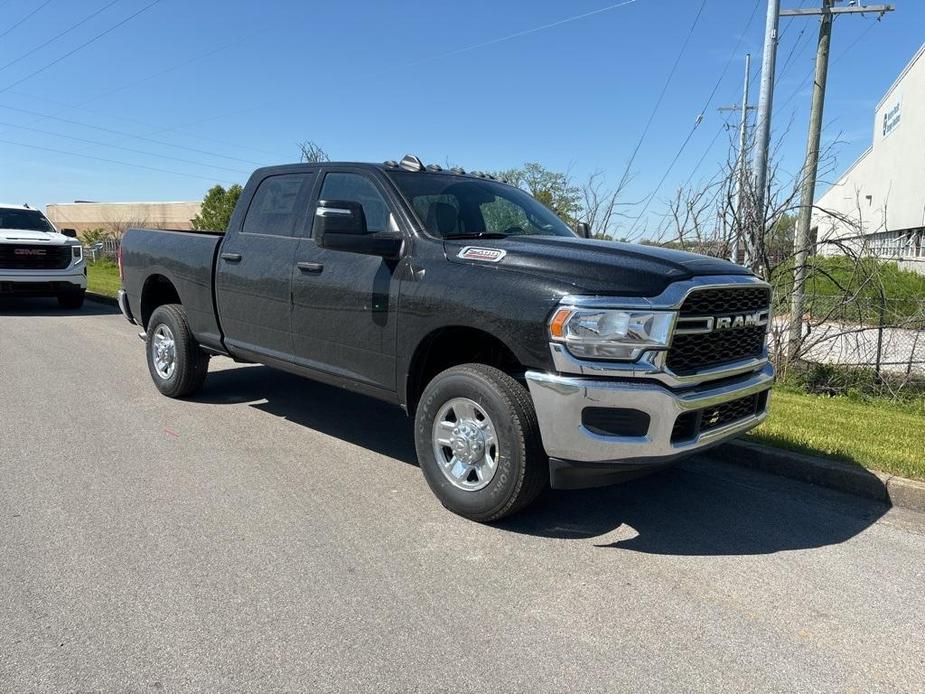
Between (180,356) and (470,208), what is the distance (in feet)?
10.6

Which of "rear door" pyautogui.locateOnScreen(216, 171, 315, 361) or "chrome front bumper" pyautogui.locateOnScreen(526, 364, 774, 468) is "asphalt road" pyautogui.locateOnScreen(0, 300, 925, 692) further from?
"rear door" pyautogui.locateOnScreen(216, 171, 315, 361)

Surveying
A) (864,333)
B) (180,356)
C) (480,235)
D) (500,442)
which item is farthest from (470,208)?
(864,333)

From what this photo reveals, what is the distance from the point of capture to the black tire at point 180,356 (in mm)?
6531

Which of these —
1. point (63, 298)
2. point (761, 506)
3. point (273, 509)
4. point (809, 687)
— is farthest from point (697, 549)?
→ point (63, 298)

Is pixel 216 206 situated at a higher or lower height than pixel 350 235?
higher

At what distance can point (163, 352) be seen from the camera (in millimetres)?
6883

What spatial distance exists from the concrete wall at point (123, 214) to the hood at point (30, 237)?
39.0 metres

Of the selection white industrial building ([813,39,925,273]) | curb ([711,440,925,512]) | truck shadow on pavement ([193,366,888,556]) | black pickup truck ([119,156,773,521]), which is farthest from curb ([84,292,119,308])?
white industrial building ([813,39,925,273])

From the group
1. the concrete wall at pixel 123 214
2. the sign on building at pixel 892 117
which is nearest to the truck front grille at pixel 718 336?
the sign on building at pixel 892 117

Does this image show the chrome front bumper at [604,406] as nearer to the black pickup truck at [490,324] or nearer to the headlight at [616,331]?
the black pickup truck at [490,324]

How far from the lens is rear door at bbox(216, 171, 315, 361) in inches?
212

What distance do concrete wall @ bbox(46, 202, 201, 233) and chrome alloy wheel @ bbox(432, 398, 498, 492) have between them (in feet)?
169

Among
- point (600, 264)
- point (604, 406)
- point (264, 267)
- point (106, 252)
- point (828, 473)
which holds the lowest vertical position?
point (828, 473)

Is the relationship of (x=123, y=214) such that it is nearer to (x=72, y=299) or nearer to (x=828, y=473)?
(x=72, y=299)
